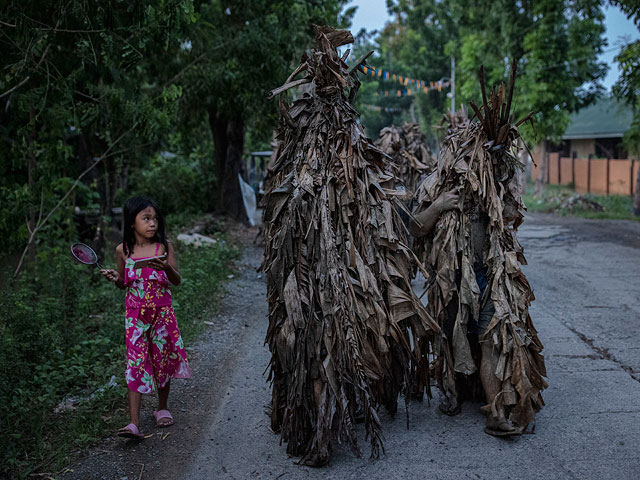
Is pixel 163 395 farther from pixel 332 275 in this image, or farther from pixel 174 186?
pixel 174 186

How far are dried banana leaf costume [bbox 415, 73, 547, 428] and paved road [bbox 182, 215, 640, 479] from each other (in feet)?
0.97

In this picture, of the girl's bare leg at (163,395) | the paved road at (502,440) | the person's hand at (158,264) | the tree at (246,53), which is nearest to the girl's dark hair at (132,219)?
the person's hand at (158,264)

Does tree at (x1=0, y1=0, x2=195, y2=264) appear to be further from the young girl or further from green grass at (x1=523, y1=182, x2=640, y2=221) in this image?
green grass at (x1=523, y1=182, x2=640, y2=221)

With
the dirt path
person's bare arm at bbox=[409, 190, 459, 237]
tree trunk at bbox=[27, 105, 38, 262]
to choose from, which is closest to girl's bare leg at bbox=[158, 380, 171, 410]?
the dirt path

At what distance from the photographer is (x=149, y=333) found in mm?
4949

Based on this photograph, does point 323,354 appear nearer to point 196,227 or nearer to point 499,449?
point 499,449

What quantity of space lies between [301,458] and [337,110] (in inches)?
92.1

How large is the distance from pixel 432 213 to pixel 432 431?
1.61 m

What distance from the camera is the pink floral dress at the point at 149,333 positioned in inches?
189

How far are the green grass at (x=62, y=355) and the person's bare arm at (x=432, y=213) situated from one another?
8.86ft

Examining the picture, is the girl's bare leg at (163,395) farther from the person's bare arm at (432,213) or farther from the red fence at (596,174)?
the red fence at (596,174)

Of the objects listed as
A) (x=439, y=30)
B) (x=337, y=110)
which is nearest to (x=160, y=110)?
(x=337, y=110)

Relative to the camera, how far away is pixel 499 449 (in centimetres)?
443

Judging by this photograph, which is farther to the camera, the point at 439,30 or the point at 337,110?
the point at 439,30
